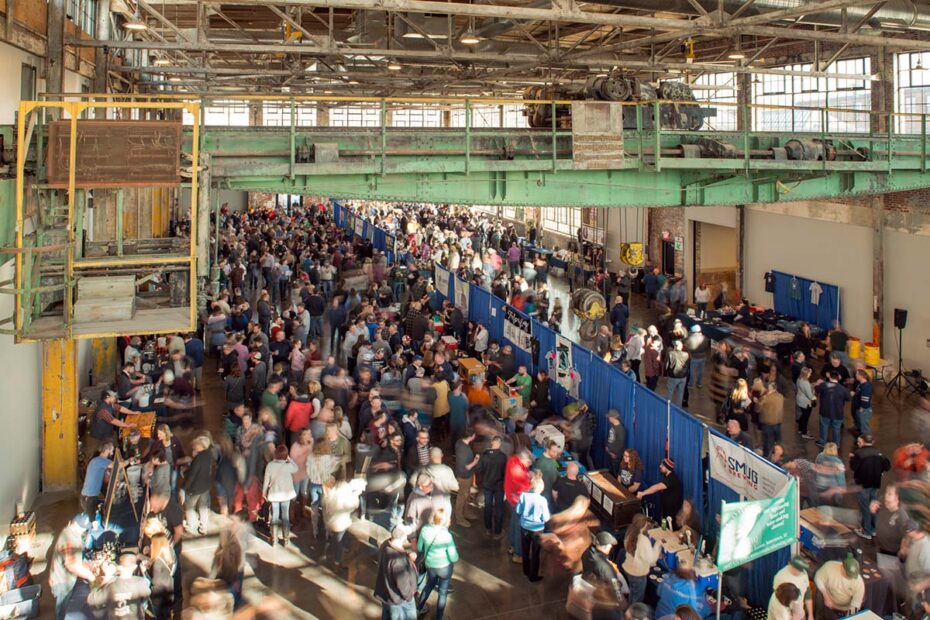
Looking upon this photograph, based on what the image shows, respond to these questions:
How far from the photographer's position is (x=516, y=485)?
30.9 ft

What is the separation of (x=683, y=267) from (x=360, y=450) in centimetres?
2000

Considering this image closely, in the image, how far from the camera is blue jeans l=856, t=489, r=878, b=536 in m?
10.3

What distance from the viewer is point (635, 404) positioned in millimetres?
11812

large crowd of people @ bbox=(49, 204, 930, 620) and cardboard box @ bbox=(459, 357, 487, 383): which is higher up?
cardboard box @ bbox=(459, 357, 487, 383)

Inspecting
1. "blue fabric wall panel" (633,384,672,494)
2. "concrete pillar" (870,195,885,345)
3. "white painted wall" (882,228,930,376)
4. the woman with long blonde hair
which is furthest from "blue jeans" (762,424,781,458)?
the woman with long blonde hair

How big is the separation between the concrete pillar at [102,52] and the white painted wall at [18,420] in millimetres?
6258

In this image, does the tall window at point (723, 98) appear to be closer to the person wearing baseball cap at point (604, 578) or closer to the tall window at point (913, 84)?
the tall window at point (913, 84)

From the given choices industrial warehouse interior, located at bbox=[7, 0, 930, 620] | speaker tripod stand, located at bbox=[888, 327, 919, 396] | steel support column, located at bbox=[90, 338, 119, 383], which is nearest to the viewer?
industrial warehouse interior, located at bbox=[7, 0, 930, 620]

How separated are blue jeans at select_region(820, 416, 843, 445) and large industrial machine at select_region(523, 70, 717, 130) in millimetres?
6154

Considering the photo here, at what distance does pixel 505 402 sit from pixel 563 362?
58.7 inches

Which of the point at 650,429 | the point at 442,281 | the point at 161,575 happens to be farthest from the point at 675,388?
the point at 161,575

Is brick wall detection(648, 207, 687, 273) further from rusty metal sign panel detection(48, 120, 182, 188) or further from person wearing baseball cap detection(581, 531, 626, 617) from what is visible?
rusty metal sign panel detection(48, 120, 182, 188)

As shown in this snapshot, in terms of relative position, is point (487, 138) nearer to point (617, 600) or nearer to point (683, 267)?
point (617, 600)

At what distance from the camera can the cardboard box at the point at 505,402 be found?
44.1ft
